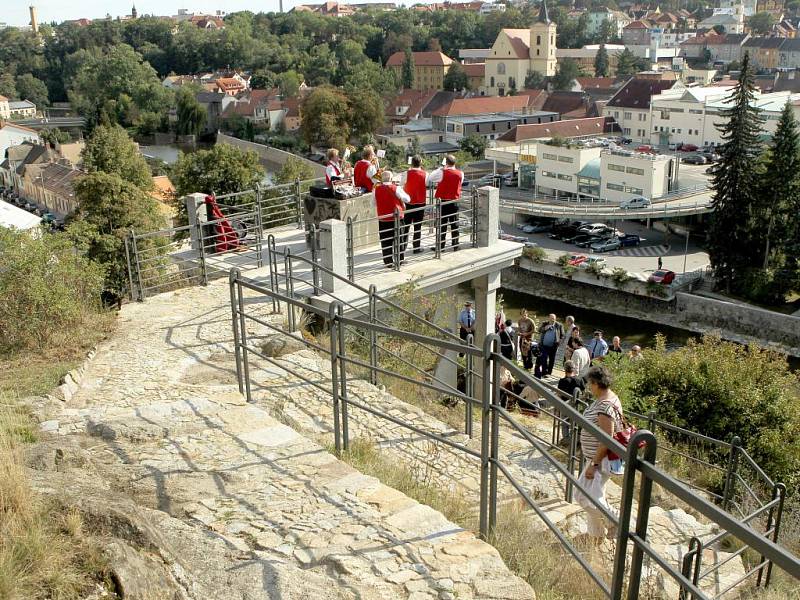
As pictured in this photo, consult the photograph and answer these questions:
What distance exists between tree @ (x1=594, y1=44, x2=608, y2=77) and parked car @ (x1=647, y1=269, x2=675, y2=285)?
93717mm

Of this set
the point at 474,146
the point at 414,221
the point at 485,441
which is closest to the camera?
the point at 485,441

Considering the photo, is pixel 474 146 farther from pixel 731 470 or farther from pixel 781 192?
pixel 731 470

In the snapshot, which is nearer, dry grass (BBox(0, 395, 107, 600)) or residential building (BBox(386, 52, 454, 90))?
dry grass (BBox(0, 395, 107, 600))

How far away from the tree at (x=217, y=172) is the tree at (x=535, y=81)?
8719 cm

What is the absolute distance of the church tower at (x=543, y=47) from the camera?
371ft

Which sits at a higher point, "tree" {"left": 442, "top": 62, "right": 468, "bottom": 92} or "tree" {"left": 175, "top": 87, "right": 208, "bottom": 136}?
"tree" {"left": 442, "top": 62, "right": 468, "bottom": 92}

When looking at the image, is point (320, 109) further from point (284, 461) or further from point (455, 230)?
point (284, 461)

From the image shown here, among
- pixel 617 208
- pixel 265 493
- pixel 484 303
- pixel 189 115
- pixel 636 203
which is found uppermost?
pixel 265 493

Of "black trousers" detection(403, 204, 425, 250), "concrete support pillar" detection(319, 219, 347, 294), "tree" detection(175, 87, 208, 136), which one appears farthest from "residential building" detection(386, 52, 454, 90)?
"concrete support pillar" detection(319, 219, 347, 294)

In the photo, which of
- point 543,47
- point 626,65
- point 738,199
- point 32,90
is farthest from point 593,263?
point 32,90

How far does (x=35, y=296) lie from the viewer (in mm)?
8773

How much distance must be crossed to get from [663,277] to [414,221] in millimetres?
30555

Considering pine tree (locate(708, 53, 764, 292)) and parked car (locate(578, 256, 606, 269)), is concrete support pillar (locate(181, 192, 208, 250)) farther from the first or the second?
pine tree (locate(708, 53, 764, 292))

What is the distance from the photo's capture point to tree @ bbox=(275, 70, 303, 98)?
112250mm
